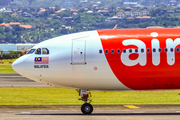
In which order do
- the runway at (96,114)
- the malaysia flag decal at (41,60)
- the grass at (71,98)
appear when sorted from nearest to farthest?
the runway at (96,114) → the malaysia flag decal at (41,60) → the grass at (71,98)

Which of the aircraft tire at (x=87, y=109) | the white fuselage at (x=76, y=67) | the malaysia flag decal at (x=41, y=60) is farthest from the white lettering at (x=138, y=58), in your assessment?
the malaysia flag decal at (x=41, y=60)

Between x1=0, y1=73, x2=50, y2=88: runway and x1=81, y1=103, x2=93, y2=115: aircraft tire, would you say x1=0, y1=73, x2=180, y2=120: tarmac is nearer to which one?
x1=81, y1=103, x2=93, y2=115: aircraft tire

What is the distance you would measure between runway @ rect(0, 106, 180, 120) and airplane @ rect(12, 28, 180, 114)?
40.3 inches

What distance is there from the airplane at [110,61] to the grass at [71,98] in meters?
4.88

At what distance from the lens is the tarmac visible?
24.0 m

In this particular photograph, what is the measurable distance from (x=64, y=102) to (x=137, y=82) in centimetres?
702

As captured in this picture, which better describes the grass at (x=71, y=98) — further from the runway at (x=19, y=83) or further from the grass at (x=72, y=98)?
the runway at (x=19, y=83)

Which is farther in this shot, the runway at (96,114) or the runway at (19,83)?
the runway at (19,83)

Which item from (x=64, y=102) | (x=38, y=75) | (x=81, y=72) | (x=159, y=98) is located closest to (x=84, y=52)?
(x=81, y=72)

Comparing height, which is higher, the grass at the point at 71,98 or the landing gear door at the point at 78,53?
the landing gear door at the point at 78,53

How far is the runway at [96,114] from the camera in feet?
78.0

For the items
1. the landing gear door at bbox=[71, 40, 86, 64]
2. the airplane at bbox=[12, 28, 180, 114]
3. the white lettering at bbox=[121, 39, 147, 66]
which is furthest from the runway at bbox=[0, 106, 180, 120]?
the landing gear door at bbox=[71, 40, 86, 64]

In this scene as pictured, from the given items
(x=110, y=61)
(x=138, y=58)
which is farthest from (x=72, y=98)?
(x=138, y=58)

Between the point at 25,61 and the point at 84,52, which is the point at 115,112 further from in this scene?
the point at 25,61
